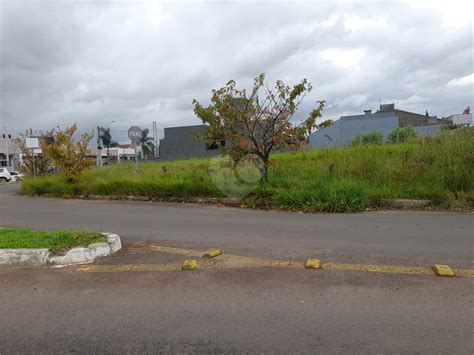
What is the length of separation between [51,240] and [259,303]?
3771 millimetres

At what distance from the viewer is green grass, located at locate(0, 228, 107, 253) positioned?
5786mm

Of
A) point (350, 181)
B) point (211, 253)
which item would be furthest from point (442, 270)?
point (350, 181)

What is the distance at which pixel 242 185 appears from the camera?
11.5 meters

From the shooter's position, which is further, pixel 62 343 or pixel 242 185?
pixel 242 185

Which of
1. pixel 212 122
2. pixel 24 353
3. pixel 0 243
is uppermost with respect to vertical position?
pixel 212 122

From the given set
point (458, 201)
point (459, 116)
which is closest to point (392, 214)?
point (458, 201)

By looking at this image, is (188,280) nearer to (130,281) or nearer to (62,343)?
(130,281)

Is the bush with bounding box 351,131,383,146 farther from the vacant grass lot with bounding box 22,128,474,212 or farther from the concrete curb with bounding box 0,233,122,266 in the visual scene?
the concrete curb with bounding box 0,233,122,266

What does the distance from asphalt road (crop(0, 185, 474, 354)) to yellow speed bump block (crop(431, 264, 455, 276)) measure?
0.18 meters

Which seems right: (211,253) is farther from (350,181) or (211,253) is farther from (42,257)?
(350,181)

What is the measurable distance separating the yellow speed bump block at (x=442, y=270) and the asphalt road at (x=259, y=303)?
0.61 ft

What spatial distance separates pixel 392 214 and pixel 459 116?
43.2 ft

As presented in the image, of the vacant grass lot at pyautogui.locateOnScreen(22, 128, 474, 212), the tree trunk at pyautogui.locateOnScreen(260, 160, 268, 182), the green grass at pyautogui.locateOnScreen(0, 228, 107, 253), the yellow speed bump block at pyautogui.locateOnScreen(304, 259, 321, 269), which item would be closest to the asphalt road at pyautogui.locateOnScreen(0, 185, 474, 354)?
the yellow speed bump block at pyautogui.locateOnScreen(304, 259, 321, 269)

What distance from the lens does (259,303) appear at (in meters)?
3.97
